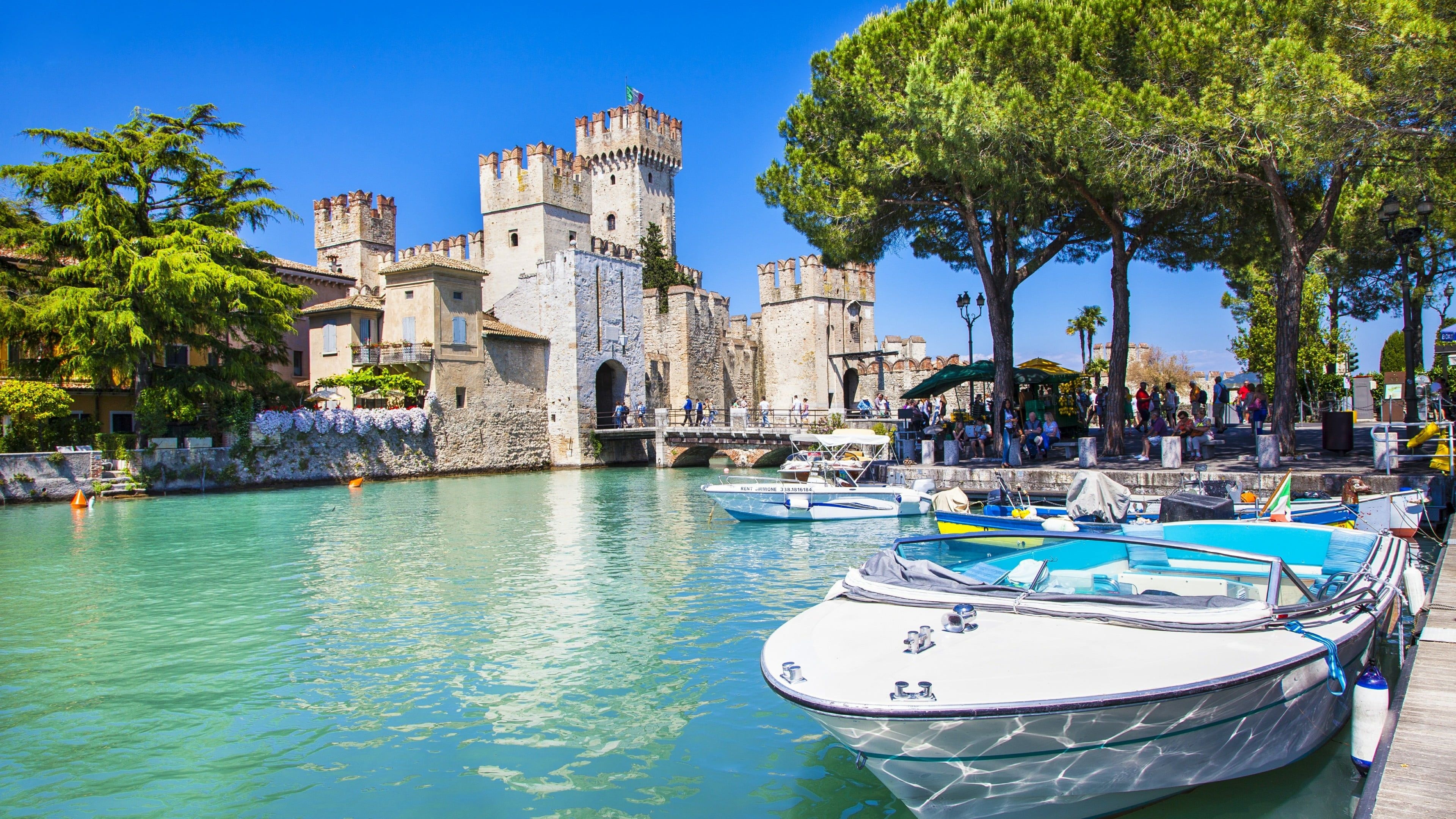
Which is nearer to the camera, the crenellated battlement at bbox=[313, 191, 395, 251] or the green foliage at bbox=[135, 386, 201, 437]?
the green foliage at bbox=[135, 386, 201, 437]

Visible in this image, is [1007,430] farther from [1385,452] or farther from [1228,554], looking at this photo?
[1228,554]

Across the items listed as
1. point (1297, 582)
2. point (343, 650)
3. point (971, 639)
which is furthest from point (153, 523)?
point (1297, 582)

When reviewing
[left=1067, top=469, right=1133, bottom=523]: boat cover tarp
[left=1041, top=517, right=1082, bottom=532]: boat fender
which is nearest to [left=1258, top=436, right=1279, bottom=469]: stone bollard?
[left=1067, top=469, right=1133, bottom=523]: boat cover tarp

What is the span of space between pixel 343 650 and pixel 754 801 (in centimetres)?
510

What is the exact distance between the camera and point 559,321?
3962 cm

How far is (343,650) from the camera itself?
8.63 m

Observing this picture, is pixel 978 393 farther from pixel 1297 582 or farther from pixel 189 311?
Result: pixel 1297 582

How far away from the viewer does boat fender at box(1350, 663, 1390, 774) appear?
5.02 meters

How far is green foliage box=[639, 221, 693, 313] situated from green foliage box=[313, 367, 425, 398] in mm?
13768

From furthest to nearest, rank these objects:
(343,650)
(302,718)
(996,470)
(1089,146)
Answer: (996,470) → (1089,146) → (343,650) → (302,718)

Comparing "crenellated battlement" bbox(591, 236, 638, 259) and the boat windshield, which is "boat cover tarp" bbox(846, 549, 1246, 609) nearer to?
the boat windshield

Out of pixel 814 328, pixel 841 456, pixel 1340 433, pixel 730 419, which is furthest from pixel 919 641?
pixel 814 328

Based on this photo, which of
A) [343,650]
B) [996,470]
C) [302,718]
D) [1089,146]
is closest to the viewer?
[302,718]

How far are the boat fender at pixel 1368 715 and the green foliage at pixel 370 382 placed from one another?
1295 inches
